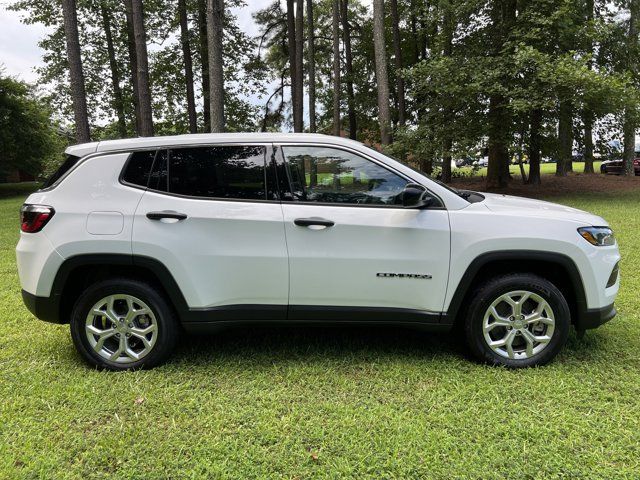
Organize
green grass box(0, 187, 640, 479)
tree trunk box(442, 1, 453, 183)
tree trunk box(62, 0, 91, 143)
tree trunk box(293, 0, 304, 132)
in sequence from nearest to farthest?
green grass box(0, 187, 640, 479) < tree trunk box(62, 0, 91, 143) < tree trunk box(442, 1, 453, 183) < tree trunk box(293, 0, 304, 132)

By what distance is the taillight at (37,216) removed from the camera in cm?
327

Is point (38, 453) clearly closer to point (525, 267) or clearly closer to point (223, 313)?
point (223, 313)

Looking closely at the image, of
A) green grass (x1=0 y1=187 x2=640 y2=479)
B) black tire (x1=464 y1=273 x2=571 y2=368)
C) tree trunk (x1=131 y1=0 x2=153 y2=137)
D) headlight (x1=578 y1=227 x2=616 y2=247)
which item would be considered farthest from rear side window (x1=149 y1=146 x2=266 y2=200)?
tree trunk (x1=131 y1=0 x2=153 y2=137)

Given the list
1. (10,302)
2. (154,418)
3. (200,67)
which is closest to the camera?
(154,418)

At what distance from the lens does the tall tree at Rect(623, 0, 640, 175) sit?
1410 cm

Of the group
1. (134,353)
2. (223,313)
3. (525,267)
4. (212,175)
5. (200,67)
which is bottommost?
(134,353)

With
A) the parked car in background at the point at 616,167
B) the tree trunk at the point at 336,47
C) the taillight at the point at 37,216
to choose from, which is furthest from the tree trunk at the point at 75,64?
the parked car in background at the point at 616,167

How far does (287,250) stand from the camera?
128 inches

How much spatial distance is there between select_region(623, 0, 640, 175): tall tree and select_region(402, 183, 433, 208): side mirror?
1335 centimetres

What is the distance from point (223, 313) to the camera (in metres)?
3.34

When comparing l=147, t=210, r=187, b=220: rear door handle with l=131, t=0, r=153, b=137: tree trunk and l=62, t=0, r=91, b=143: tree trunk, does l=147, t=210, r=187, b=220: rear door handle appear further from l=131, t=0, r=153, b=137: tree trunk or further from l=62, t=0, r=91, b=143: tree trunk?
l=131, t=0, r=153, b=137: tree trunk

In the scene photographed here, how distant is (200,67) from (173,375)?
2101 cm

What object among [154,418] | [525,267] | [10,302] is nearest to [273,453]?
[154,418]

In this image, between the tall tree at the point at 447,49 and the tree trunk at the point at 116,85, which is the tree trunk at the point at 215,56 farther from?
the tree trunk at the point at 116,85
